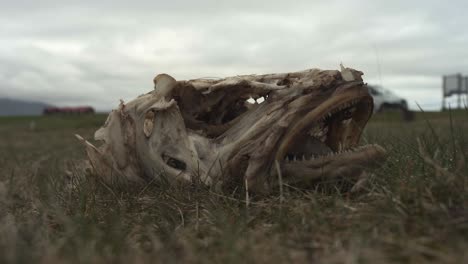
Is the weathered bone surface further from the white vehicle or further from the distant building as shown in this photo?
the distant building

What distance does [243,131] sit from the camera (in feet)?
12.9

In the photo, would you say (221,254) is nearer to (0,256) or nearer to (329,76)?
(0,256)

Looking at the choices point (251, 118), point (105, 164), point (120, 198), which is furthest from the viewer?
point (105, 164)

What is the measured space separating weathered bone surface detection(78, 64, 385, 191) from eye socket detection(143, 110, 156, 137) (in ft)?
0.04

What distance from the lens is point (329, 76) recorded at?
3639 mm

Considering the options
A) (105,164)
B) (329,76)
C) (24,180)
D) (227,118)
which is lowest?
(24,180)

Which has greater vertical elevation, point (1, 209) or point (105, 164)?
point (105, 164)

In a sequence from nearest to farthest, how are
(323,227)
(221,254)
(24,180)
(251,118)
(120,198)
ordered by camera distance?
1. (221,254)
2. (323,227)
3. (251,118)
4. (120,198)
5. (24,180)

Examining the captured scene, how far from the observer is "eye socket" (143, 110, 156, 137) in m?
4.44

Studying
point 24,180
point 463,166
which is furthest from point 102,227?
point 24,180

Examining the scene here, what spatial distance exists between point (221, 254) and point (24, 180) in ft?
16.5

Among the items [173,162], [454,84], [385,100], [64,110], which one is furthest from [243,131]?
[64,110]

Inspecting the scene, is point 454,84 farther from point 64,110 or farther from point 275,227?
point 64,110

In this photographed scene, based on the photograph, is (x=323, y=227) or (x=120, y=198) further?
(x=120, y=198)
